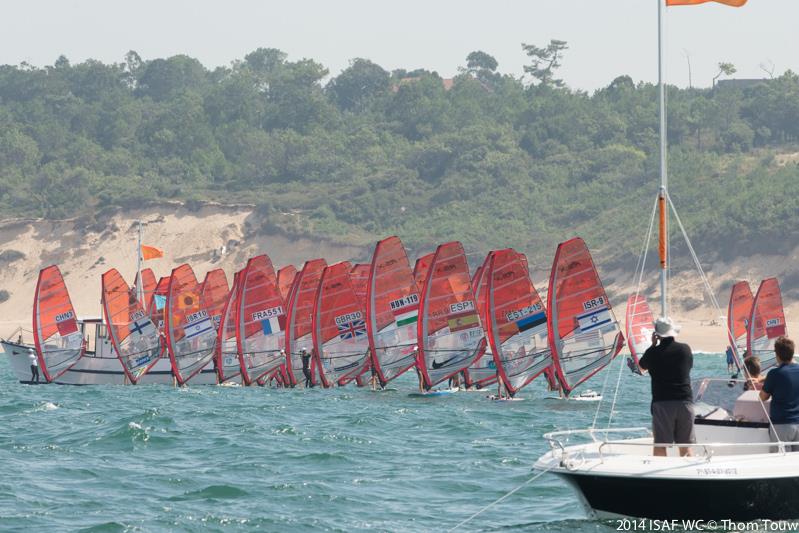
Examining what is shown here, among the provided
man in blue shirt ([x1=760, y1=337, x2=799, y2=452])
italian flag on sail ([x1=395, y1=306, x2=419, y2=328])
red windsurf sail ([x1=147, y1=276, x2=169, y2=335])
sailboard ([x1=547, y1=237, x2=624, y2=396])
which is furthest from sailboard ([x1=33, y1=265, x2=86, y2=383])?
man in blue shirt ([x1=760, y1=337, x2=799, y2=452])

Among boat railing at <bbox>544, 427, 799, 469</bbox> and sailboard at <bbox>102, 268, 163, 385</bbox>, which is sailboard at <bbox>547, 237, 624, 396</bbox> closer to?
sailboard at <bbox>102, 268, 163, 385</bbox>

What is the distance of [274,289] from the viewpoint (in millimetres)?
38156

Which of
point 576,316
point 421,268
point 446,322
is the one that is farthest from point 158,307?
point 576,316

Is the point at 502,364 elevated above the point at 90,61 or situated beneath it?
situated beneath

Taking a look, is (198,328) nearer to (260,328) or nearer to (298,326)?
(260,328)

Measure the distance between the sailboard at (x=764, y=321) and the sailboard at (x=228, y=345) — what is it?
16303mm

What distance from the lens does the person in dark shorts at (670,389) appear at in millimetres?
13766

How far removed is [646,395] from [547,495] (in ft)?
66.3

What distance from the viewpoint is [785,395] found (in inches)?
547

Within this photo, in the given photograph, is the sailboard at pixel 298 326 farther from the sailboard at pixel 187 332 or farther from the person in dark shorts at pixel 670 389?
the person in dark shorts at pixel 670 389

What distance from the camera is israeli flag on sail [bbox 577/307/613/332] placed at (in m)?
30.4

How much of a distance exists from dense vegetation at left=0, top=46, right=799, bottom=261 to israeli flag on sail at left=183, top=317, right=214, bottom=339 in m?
42.7

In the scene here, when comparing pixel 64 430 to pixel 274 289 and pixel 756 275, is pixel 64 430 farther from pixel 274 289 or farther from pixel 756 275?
pixel 756 275

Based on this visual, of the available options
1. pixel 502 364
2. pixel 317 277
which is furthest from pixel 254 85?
pixel 502 364
